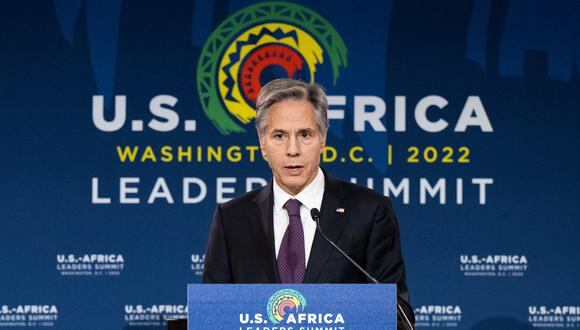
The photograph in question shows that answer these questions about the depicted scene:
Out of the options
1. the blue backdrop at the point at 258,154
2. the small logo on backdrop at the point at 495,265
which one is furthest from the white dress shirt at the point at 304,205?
the small logo on backdrop at the point at 495,265

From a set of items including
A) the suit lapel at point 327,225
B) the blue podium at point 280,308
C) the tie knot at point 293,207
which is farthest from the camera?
the tie knot at point 293,207

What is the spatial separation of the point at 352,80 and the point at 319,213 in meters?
2.13

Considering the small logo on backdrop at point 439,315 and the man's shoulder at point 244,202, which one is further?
the small logo on backdrop at point 439,315

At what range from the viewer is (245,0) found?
4.45 meters

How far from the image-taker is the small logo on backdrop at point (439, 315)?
4434 mm

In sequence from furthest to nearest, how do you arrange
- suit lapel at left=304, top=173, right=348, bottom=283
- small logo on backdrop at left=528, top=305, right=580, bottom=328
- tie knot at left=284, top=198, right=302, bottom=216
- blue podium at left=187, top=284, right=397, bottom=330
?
small logo on backdrop at left=528, top=305, right=580, bottom=328 < tie knot at left=284, top=198, right=302, bottom=216 < suit lapel at left=304, top=173, right=348, bottom=283 < blue podium at left=187, top=284, right=397, bottom=330

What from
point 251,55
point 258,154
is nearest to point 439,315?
point 258,154

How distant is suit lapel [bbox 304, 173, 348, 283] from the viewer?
8.04 ft

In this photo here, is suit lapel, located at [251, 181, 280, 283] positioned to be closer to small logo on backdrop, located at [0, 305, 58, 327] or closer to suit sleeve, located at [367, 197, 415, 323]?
suit sleeve, located at [367, 197, 415, 323]

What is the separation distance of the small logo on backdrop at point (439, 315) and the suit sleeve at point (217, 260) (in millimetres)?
2089

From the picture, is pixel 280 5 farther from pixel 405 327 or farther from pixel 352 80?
pixel 405 327

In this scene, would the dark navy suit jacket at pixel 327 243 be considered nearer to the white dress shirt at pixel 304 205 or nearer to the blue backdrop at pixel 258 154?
the white dress shirt at pixel 304 205

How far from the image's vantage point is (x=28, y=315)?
4441mm

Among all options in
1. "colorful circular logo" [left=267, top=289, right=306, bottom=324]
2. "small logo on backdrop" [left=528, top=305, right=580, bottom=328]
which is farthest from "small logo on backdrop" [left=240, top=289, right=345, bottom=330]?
"small logo on backdrop" [left=528, top=305, right=580, bottom=328]
